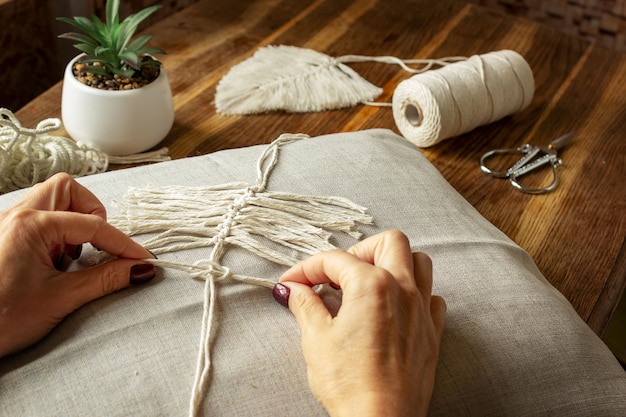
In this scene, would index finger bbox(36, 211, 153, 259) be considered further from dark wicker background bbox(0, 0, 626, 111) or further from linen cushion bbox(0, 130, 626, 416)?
dark wicker background bbox(0, 0, 626, 111)

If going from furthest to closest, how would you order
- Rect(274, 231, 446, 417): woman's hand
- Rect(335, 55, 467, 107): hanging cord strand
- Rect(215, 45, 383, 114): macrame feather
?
1. Rect(335, 55, 467, 107): hanging cord strand
2. Rect(215, 45, 383, 114): macrame feather
3. Rect(274, 231, 446, 417): woman's hand

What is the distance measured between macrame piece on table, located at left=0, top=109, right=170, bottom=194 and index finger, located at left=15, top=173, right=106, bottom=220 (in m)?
0.27

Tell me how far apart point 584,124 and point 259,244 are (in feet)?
2.63

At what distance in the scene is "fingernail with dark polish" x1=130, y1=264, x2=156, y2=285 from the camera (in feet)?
2.33

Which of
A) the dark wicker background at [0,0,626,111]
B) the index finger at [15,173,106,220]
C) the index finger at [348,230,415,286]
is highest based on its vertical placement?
the index finger at [348,230,415,286]

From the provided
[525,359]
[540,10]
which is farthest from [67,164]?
[540,10]

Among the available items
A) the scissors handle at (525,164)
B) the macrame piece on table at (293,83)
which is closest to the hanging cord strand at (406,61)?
the macrame piece on table at (293,83)

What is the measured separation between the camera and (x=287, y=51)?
4.69ft

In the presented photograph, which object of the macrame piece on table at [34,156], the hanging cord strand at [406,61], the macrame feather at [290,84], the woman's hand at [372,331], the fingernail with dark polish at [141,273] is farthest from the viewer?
the hanging cord strand at [406,61]

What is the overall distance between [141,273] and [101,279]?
4 cm

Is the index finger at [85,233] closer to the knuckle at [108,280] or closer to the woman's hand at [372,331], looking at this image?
the knuckle at [108,280]

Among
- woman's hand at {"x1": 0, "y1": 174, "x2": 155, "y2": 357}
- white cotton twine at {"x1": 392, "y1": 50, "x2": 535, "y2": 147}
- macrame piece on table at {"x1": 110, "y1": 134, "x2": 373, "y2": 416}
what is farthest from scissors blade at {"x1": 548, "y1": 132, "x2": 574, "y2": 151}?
woman's hand at {"x1": 0, "y1": 174, "x2": 155, "y2": 357}

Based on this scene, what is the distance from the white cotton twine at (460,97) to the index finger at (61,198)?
0.63 metres

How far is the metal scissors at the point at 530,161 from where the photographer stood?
1.16m
